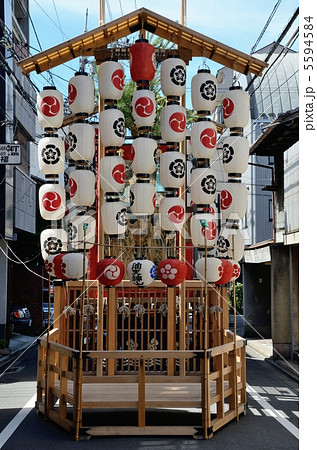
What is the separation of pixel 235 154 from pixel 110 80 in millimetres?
2787

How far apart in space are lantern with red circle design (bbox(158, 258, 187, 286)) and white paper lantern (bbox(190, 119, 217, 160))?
2.16m

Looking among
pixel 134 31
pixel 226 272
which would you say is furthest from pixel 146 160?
pixel 134 31

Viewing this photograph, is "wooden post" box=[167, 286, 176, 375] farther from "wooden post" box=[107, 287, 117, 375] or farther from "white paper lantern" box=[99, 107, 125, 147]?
"white paper lantern" box=[99, 107, 125, 147]

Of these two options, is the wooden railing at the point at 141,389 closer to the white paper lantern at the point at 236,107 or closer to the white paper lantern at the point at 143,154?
the white paper lantern at the point at 143,154

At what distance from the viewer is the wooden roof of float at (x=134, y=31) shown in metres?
13.2

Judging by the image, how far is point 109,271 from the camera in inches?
490

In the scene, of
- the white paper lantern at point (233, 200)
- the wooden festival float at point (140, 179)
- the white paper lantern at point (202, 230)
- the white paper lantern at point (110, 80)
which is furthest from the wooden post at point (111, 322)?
the white paper lantern at point (110, 80)

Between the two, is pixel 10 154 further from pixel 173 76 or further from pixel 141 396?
pixel 141 396

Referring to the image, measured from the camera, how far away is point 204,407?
32.4ft

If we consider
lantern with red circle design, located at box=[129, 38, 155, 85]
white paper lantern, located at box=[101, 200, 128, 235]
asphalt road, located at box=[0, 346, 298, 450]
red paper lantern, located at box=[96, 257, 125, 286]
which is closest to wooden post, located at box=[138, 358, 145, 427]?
asphalt road, located at box=[0, 346, 298, 450]

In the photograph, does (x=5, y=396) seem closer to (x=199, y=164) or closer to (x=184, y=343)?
(x=184, y=343)

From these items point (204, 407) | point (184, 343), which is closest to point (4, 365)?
point (184, 343)

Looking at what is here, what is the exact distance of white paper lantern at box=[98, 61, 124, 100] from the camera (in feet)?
42.3
